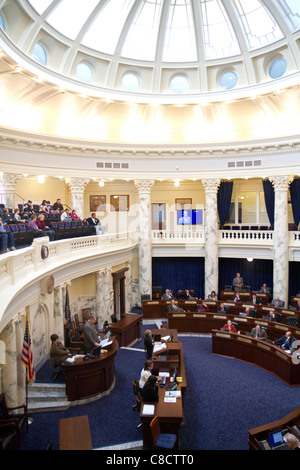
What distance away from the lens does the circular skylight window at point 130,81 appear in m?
15.7

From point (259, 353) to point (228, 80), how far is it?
11742mm

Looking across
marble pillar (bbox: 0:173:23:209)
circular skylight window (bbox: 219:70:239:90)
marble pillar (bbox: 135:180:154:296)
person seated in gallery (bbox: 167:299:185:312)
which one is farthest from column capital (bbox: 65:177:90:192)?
circular skylight window (bbox: 219:70:239:90)

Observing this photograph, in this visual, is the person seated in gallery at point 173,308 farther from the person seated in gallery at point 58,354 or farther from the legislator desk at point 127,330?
the person seated in gallery at point 58,354

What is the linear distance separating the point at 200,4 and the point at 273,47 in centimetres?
340

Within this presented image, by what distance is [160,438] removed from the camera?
654cm

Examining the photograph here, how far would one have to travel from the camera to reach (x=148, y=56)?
1538 cm

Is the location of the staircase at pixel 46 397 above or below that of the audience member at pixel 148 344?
below

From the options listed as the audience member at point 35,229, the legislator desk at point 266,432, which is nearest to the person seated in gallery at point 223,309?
the legislator desk at point 266,432

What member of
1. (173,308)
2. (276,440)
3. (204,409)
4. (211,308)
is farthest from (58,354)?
(211,308)

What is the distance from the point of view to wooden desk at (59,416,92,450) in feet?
18.1

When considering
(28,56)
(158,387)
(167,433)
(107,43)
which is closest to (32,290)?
(158,387)

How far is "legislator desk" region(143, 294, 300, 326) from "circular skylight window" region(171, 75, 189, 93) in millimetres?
9806

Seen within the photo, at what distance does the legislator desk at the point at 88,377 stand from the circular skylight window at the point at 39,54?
10.8m

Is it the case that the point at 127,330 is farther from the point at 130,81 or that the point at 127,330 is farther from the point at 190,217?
the point at 130,81
